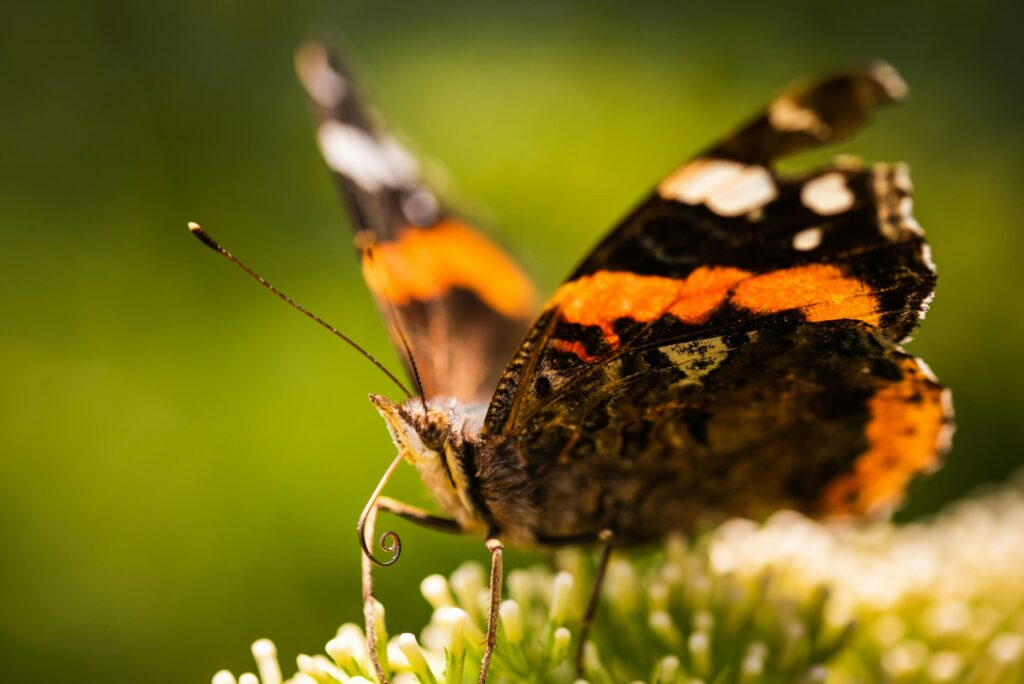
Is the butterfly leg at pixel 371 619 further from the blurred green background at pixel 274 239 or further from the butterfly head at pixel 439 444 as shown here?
the blurred green background at pixel 274 239

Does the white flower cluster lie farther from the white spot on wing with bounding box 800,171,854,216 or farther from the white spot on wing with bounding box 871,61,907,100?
the white spot on wing with bounding box 871,61,907,100

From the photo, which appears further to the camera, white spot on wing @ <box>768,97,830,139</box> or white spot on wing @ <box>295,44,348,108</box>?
white spot on wing @ <box>295,44,348,108</box>

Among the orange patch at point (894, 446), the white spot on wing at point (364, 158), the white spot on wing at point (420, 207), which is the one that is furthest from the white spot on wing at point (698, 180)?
the white spot on wing at point (420, 207)

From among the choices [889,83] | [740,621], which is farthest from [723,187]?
[740,621]

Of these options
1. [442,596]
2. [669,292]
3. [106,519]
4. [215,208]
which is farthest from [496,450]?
[215,208]

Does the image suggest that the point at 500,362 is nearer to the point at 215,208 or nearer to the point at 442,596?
the point at 442,596

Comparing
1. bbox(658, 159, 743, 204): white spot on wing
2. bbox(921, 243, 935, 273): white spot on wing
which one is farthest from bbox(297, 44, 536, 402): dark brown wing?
bbox(921, 243, 935, 273): white spot on wing
